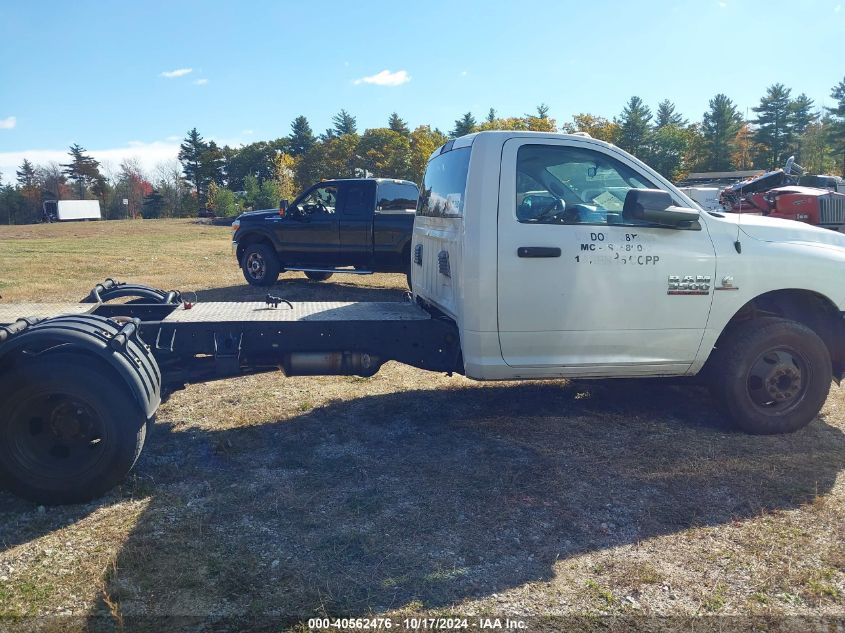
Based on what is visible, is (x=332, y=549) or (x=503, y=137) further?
(x=503, y=137)

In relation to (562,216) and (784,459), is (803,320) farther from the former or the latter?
(562,216)

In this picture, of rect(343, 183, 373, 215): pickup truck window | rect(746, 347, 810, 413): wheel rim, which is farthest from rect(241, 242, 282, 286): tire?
rect(746, 347, 810, 413): wheel rim

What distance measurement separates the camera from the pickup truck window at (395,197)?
12.2m

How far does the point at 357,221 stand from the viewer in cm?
1214

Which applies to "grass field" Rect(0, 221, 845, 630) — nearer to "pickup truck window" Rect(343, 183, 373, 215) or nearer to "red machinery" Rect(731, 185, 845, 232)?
"pickup truck window" Rect(343, 183, 373, 215)

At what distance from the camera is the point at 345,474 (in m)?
4.31

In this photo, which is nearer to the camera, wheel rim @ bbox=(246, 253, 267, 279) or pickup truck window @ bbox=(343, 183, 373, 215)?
pickup truck window @ bbox=(343, 183, 373, 215)

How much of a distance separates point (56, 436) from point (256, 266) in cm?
914

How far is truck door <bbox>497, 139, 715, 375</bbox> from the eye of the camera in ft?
14.5

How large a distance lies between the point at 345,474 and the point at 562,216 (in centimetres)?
224

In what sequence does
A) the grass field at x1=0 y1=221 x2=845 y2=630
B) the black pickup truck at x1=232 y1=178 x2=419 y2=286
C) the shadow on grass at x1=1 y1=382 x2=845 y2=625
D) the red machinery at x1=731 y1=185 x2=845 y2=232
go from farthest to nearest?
the red machinery at x1=731 y1=185 x2=845 y2=232
the black pickup truck at x1=232 y1=178 x2=419 y2=286
the shadow on grass at x1=1 y1=382 x2=845 y2=625
the grass field at x1=0 y1=221 x2=845 y2=630

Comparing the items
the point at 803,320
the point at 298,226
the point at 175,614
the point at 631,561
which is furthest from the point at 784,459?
the point at 298,226

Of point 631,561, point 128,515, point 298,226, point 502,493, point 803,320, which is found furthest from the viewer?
point 298,226

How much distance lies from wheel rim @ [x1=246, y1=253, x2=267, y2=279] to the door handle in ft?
29.8
